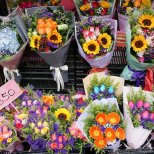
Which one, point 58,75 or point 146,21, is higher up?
point 146,21

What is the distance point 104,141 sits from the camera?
1.72m

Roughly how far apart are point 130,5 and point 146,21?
1.51 ft

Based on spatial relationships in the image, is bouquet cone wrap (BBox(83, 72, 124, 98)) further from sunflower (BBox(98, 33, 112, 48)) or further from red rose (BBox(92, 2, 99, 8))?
red rose (BBox(92, 2, 99, 8))

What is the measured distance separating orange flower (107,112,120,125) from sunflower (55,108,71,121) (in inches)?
10.6

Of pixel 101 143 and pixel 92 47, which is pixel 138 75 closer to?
pixel 92 47

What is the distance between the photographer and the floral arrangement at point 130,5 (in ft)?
8.31

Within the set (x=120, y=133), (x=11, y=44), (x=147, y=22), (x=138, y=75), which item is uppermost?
(x=147, y=22)

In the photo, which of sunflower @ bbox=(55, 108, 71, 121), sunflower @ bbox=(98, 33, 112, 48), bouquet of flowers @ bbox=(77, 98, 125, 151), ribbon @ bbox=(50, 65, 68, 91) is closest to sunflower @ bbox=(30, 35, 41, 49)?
ribbon @ bbox=(50, 65, 68, 91)

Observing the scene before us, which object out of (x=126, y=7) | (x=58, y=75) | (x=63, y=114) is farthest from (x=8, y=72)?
(x=126, y=7)

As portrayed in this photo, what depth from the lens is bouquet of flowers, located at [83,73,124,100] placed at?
1.90 metres

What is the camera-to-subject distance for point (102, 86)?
1.91 metres

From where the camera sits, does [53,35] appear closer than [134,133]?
No

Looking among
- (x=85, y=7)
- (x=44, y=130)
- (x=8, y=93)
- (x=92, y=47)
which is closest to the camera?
(x=44, y=130)

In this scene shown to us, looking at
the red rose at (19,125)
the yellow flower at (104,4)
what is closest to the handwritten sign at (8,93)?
the red rose at (19,125)
